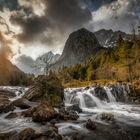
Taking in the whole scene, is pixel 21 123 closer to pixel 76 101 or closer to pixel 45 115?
pixel 45 115

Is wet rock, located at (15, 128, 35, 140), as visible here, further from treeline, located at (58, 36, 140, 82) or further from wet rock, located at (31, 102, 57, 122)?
treeline, located at (58, 36, 140, 82)

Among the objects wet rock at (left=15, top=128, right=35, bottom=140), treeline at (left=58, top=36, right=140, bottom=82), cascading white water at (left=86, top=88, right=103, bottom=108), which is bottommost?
wet rock at (left=15, top=128, right=35, bottom=140)

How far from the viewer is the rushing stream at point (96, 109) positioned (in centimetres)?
2631

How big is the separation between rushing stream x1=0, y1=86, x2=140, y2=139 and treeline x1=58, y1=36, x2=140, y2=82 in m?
28.4

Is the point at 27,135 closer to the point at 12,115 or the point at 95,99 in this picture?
the point at 12,115

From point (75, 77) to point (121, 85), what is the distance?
56516 millimetres

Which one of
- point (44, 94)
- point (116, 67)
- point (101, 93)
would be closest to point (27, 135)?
point (44, 94)

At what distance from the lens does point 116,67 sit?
→ 93.9 metres

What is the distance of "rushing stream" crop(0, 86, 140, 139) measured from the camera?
86.3 feet

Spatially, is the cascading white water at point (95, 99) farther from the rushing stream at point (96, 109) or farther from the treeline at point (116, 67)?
the treeline at point (116, 67)

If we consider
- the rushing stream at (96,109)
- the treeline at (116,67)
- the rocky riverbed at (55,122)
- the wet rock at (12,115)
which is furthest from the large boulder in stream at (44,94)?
the treeline at (116,67)

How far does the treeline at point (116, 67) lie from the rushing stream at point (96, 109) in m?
28.4

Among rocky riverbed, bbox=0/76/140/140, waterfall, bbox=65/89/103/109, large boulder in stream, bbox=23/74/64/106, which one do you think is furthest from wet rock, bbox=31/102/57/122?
waterfall, bbox=65/89/103/109

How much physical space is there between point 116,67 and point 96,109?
56012 mm
